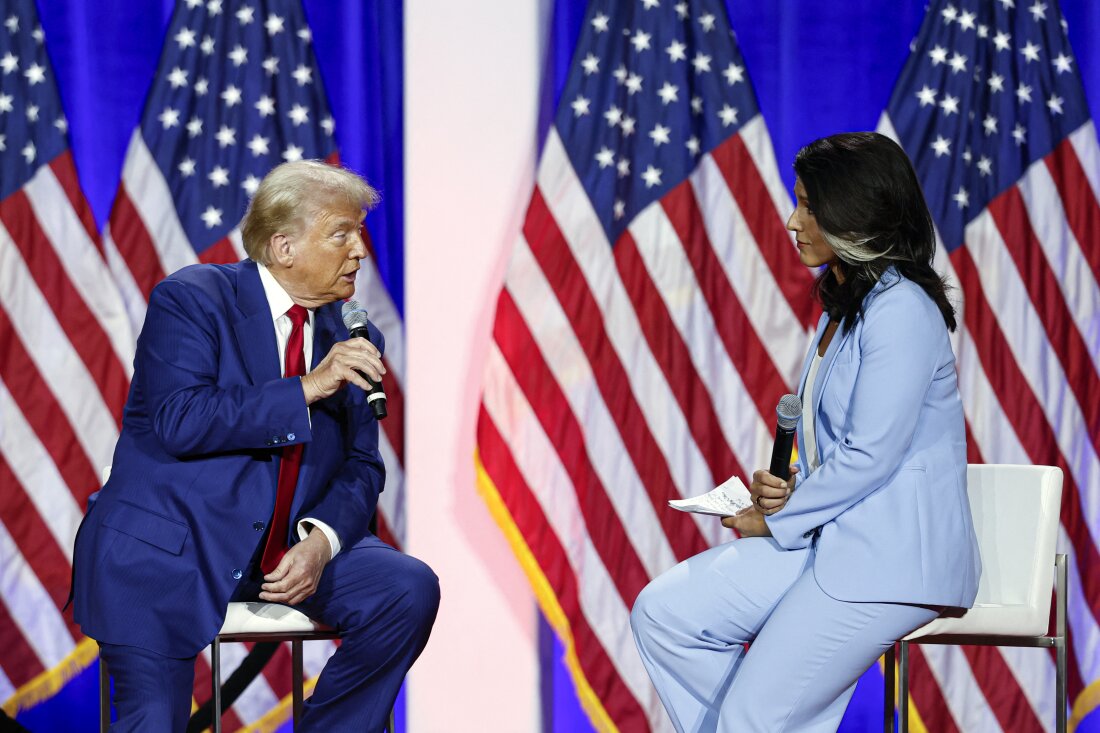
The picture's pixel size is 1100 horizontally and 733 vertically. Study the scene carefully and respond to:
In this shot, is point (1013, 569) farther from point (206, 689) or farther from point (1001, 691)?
point (206, 689)

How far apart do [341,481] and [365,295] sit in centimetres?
109

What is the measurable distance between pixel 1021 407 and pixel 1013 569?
3.72 ft

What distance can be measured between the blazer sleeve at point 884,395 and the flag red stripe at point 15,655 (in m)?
2.68

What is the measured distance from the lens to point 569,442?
12.5 ft

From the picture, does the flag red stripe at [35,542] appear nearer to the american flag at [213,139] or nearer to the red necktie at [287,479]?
the american flag at [213,139]

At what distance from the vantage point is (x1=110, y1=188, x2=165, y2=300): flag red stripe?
3705mm

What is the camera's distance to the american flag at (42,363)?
3.67 metres

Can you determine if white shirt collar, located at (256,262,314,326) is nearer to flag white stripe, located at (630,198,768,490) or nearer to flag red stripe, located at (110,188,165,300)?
flag red stripe, located at (110,188,165,300)

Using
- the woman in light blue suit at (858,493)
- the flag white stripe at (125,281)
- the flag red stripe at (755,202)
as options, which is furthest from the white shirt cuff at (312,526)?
the flag red stripe at (755,202)

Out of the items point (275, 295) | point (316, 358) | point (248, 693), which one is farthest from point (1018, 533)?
point (248, 693)

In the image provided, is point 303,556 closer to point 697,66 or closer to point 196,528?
point 196,528

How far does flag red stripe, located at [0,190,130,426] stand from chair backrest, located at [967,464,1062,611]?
266 centimetres

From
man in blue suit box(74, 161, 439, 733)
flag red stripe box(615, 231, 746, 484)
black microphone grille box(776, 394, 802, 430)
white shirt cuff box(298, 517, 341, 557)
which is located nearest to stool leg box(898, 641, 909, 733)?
black microphone grille box(776, 394, 802, 430)

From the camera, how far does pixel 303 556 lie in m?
2.62
